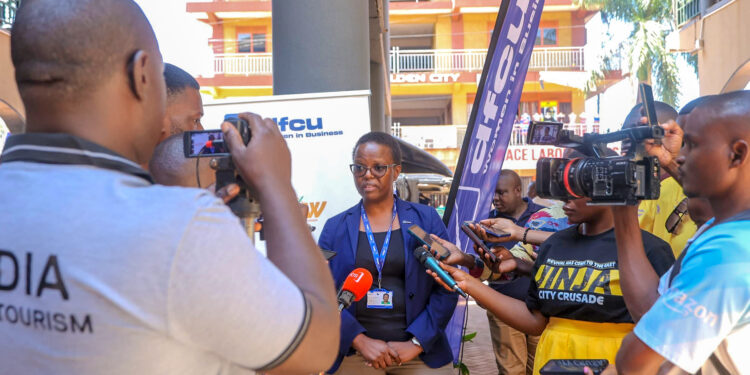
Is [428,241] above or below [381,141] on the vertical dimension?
below

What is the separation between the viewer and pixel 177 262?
123 centimetres

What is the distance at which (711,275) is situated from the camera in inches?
70.5

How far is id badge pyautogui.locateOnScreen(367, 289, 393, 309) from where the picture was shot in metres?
4.05

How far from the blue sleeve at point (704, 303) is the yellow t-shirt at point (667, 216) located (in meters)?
2.34

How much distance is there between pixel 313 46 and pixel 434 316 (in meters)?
2.31

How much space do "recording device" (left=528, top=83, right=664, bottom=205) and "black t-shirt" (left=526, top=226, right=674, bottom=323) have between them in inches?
22.2

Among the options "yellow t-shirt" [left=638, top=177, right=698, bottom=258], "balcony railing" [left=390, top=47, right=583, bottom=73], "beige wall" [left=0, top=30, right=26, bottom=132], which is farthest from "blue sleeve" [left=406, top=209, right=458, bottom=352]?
"balcony railing" [left=390, top=47, right=583, bottom=73]

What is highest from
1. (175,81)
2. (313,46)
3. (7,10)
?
(7,10)

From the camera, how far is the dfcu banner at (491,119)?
15.8 ft

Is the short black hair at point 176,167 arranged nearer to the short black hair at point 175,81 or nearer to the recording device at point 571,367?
the short black hair at point 175,81

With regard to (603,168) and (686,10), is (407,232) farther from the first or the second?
(686,10)

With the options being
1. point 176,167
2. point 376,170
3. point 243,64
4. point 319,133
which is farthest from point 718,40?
point 243,64

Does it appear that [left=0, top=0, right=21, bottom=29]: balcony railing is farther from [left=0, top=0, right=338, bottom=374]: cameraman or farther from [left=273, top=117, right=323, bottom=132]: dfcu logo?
[left=0, top=0, right=338, bottom=374]: cameraman

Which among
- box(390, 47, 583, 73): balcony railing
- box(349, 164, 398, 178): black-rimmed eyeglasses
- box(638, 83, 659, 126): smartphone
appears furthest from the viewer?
box(390, 47, 583, 73): balcony railing
